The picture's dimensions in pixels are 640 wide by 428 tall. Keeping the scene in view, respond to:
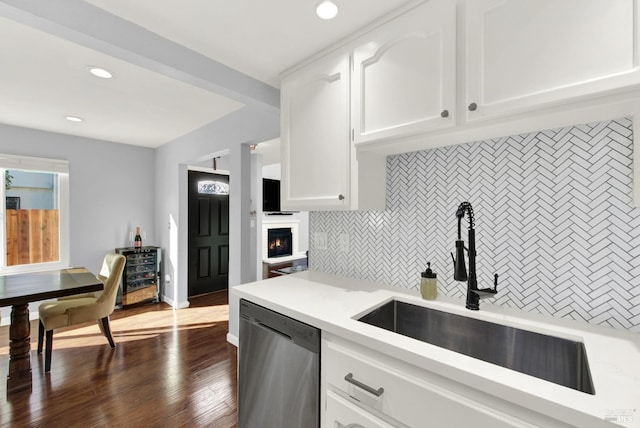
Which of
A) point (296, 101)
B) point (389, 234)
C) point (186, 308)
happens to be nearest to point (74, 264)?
point (186, 308)

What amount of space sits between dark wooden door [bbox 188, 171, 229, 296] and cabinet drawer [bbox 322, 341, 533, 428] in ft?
12.6

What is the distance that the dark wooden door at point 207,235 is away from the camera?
14.4ft

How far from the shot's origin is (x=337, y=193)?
1468 millimetres

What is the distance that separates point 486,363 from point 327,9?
1.46m

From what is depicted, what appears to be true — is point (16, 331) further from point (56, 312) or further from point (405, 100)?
point (405, 100)

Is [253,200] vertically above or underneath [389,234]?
above

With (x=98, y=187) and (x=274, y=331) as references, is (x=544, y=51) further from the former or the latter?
(x=98, y=187)

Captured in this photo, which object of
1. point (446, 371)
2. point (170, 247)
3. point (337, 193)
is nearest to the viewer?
point (446, 371)

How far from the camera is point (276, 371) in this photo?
1.30m

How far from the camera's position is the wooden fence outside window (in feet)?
11.1

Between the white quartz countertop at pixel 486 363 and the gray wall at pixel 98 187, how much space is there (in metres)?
3.52

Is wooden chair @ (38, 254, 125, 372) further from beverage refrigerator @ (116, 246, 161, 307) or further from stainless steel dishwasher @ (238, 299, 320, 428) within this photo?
stainless steel dishwasher @ (238, 299, 320, 428)

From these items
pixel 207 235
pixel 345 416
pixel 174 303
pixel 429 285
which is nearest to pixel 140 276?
pixel 174 303

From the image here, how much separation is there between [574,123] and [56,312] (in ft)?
11.8
